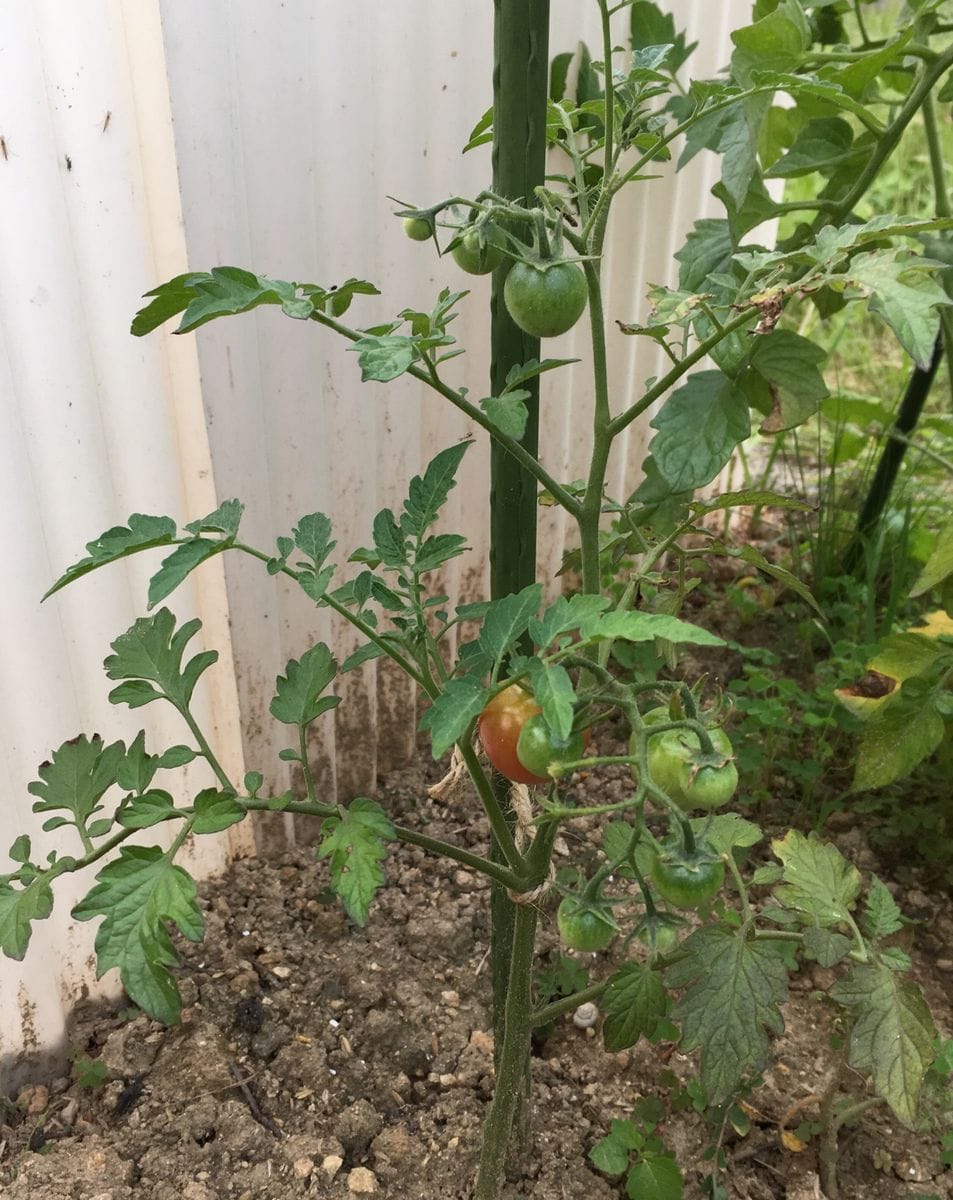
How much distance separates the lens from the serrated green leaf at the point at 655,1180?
3.82ft

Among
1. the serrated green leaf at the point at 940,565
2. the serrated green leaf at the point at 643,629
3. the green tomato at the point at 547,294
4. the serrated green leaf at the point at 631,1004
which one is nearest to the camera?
the serrated green leaf at the point at 643,629

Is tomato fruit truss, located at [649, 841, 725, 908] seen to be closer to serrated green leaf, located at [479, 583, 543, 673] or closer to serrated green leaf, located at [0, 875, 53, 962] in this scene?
serrated green leaf, located at [479, 583, 543, 673]

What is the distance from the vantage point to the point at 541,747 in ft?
2.49

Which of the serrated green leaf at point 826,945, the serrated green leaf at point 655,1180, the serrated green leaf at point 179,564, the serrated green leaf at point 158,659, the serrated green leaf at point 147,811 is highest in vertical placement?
the serrated green leaf at point 179,564

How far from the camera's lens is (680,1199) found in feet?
3.87

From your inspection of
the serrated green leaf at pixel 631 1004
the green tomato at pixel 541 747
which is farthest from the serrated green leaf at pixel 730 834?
the green tomato at pixel 541 747

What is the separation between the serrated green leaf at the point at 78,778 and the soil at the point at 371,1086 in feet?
1.89

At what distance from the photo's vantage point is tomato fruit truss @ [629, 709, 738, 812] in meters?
0.76

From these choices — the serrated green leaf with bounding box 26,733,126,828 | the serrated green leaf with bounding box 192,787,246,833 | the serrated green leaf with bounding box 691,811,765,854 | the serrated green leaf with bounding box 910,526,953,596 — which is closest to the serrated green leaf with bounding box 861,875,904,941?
the serrated green leaf with bounding box 691,811,765,854

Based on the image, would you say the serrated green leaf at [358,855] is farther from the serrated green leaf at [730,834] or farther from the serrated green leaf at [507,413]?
the serrated green leaf at [730,834]

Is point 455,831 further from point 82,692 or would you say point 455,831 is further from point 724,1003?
point 724,1003

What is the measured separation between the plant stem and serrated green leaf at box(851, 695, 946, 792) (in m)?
0.61

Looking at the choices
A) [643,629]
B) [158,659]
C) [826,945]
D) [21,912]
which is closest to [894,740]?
[826,945]

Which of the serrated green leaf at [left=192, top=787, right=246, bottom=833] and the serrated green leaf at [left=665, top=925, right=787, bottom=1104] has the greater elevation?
the serrated green leaf at [left=192, top=787, right=246, bottom=833]
